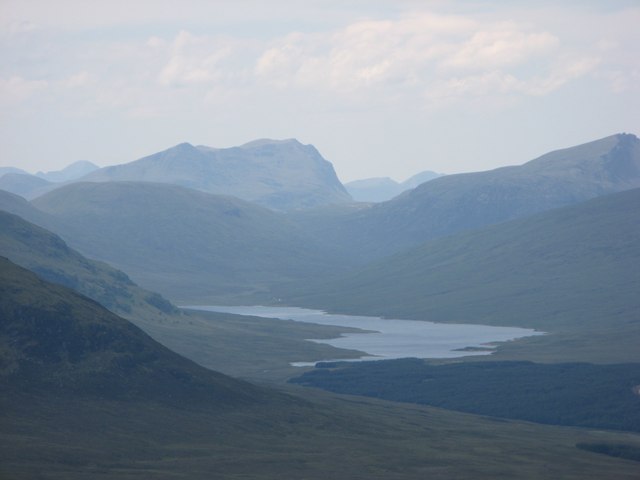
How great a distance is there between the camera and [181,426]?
388 feet

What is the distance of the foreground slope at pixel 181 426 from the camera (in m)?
102

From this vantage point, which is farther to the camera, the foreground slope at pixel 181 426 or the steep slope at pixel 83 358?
the steep slope at pixel 83 358

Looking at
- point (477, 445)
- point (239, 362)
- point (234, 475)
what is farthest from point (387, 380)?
point (234, 475)

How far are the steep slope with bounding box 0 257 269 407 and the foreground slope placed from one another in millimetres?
156

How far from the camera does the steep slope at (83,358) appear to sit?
12500 centimetres

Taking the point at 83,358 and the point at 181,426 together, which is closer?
the point at 181,426

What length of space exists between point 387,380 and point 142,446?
70655 mm

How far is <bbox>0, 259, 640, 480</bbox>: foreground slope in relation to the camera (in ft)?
334

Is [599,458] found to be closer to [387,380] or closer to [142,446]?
[142,446]

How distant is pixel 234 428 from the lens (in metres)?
120

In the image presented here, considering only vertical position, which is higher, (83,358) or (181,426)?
(83,358)

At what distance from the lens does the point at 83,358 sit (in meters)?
132

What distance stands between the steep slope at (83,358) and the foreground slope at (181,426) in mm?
156

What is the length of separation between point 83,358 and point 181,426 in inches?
731
